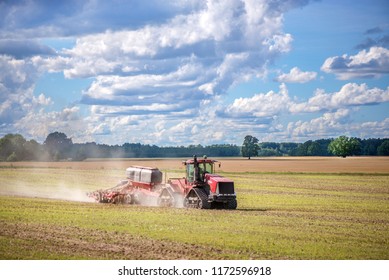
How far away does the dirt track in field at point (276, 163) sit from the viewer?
5056 centimetres

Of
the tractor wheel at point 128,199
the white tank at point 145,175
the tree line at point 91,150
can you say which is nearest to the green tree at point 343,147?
the tree line at point 91,150

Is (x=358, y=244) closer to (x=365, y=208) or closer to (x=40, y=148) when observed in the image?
(x=365, y=208)

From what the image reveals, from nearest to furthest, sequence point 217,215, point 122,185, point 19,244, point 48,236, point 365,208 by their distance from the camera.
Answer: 1. point 19,244
2. point 48,236
3. point 217,215
4. point 365,208
5. point 122,185

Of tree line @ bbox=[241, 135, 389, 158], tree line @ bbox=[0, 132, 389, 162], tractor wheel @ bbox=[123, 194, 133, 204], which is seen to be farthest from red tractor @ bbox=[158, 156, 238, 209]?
tree line @ bbox=[241, 135, 389, 158]

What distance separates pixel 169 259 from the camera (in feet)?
53.3

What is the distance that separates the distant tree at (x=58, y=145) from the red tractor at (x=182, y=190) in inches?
471

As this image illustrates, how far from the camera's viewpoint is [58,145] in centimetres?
4572

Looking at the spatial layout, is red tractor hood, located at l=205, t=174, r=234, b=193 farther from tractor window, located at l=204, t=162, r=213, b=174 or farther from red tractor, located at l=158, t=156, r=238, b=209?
tractor window, located at l=204, t=162, r=213, b=174

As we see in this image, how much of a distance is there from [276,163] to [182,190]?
48.9 metres

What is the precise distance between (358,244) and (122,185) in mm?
15891

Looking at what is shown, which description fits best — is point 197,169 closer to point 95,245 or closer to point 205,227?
point 205,227

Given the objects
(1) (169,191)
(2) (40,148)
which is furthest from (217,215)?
(2) (40,148)

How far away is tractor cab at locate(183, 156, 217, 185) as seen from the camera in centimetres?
2756
